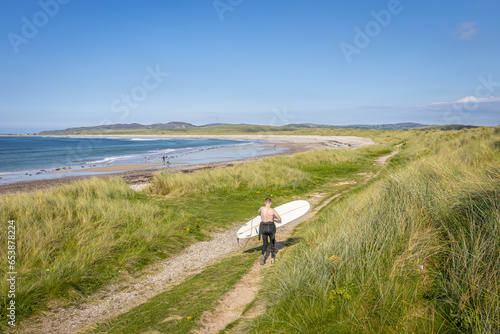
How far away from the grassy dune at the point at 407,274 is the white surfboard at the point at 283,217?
109 inches

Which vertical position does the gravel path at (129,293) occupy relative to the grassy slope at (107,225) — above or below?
below

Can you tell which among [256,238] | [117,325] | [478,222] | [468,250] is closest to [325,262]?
[468,250]

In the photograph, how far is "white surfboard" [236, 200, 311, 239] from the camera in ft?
27.2

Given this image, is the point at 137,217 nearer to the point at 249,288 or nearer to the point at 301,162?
the point at 249,288

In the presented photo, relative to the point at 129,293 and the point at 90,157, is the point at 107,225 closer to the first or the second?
the point at 129,293

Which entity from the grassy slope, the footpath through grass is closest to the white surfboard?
the footpath through grass

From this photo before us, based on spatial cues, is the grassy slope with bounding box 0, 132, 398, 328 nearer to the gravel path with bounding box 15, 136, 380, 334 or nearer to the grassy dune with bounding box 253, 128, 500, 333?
the gravel path with bounding box 15, 136, 380, 334

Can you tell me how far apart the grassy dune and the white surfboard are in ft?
9.06

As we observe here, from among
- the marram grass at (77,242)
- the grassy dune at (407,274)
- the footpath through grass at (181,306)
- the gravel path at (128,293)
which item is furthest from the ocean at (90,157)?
the grassy dune at (407,274)

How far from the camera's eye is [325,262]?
4.66 meters

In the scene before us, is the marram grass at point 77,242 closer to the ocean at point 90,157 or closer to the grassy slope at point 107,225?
the grassy slope at point 107,225

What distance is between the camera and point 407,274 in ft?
13.6

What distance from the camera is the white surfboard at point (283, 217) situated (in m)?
8.30

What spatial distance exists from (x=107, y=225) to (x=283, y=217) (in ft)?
17.2
